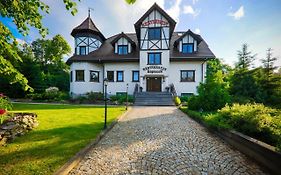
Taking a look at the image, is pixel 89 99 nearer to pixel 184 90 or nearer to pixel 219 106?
pixel 184 90

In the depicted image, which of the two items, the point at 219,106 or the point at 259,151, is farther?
the point at 219,106

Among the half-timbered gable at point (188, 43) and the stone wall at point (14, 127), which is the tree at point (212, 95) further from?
the half-timbered gable at point (188, 43)

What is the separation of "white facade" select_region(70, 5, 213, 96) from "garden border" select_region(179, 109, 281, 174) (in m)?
15.4

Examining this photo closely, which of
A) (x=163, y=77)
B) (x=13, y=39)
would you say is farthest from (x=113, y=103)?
(x=13, y=39)

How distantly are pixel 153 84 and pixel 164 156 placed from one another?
17576mm

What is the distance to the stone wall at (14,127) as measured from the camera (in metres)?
5.00

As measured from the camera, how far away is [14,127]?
555cm

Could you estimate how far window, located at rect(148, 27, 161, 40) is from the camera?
20.9 m

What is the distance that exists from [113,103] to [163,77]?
743 centimetres

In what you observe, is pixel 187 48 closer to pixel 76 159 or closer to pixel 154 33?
pixel 154 33

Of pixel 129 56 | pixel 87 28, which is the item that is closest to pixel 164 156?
pixel 129 56

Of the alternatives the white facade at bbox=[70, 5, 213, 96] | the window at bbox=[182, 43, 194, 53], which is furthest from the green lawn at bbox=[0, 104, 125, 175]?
the window at bbox=[182, 43, 194, 53]

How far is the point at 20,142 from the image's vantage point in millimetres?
4953

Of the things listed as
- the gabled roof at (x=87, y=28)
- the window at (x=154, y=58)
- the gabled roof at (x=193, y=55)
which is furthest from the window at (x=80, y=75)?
the gabled roof at (x=193, y=55)
